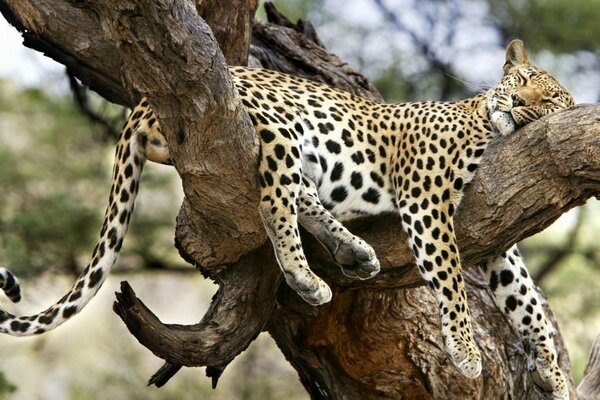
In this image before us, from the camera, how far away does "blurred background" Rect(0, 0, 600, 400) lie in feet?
43.9

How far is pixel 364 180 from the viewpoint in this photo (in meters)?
6.46

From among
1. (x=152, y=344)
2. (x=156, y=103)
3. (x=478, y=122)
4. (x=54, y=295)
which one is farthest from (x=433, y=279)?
(x=54, y=295)

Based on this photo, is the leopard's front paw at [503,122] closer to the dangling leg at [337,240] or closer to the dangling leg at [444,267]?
the dangling leg at [444,267]

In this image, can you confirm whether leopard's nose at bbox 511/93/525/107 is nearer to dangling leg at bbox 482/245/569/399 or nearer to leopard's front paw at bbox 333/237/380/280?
dangling leg at bbox 482/245/569/399

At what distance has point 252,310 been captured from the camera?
6.58 m

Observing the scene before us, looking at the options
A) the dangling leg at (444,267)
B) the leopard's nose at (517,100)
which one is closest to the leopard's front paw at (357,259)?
the dangling leg at (444,267)

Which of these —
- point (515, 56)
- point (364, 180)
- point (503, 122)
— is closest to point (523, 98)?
point (503, 122)

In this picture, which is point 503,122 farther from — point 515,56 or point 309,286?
point 309,286

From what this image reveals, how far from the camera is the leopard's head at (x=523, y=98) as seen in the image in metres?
6.32

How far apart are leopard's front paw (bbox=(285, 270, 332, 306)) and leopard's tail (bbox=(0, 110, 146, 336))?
1058 mm

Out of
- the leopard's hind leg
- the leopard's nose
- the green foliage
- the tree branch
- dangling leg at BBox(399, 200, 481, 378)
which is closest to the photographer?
the leopard's hind leg

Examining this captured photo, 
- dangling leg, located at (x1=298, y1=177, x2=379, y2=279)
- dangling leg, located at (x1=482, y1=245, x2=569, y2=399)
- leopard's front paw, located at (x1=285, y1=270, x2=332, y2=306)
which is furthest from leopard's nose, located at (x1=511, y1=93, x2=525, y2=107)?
leopard's front paw, located at (x1=285, y1=270, x2=332, y2=306)

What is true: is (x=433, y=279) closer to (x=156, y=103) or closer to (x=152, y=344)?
(x=152, y=344)

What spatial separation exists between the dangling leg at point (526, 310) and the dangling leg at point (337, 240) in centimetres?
145
